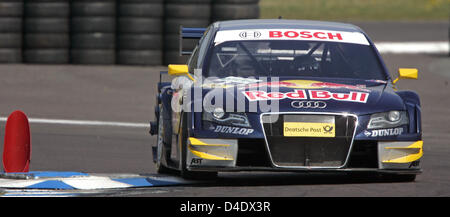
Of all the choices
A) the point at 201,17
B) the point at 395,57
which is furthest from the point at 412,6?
the point at 201,17

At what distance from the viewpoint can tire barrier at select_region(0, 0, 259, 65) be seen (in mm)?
19641

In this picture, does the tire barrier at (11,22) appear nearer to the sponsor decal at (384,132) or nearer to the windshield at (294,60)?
the windshield at (294,60)

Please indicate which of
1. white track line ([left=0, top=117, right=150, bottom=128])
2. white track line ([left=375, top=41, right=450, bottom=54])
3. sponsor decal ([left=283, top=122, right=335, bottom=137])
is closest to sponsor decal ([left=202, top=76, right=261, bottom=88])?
sponsor decal ([left=283, top=122, right=335, bottom=137])

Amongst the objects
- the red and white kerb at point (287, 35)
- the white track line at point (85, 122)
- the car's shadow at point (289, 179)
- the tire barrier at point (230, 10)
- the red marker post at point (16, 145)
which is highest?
the red and white kerb at point (287, 35)

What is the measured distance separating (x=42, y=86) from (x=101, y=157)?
791 centimetres

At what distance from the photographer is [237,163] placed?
7.64 metres

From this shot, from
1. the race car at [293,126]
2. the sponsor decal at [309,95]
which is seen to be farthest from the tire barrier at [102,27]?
the sponsor decal at [309,95]

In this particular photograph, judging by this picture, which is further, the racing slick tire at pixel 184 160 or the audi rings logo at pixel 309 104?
the racing slick tire at pixel 184 160

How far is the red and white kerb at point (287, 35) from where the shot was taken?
29.5 ft

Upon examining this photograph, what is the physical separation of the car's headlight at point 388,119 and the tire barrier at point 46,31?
12786mm

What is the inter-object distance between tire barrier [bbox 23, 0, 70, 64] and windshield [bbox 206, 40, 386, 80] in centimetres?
1124

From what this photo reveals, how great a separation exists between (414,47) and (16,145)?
2060cm

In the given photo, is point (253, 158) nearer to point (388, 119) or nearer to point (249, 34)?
point (388, 119)
